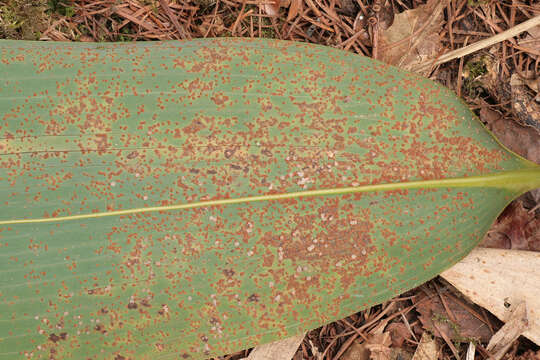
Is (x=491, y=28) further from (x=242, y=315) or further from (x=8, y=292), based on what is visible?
(x=8, y=292)

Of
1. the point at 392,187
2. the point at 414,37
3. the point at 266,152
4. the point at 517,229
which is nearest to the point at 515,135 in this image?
the point at 517,229

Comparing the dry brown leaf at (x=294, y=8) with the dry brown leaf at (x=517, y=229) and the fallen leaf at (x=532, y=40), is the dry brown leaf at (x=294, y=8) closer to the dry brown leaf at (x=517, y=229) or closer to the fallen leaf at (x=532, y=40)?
the fallen leaf at (x=532, y=40)

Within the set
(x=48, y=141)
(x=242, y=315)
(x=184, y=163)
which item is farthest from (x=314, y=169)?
(x=48, y=141)

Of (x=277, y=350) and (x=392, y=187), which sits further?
(x=277, y=350)

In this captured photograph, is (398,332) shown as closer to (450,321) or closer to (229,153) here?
(450,321)

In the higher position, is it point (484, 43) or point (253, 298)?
point (484, 43)

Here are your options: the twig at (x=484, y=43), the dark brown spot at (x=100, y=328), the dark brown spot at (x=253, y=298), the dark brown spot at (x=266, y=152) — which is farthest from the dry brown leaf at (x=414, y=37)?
the dark brown spot at (x=100, y=328)

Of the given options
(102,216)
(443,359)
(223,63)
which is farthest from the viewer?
(443,359)
